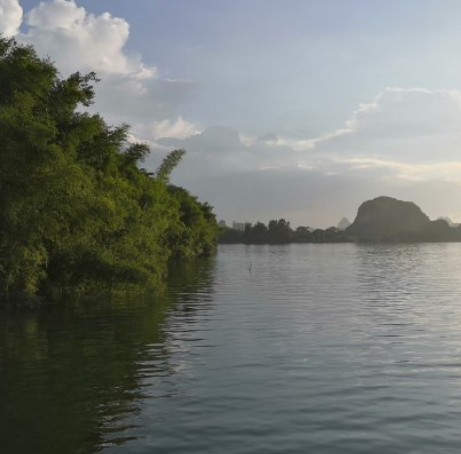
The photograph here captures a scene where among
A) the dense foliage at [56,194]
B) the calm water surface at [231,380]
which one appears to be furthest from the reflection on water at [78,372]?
the dense foliage at [56,194]

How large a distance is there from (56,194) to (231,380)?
17.0 m

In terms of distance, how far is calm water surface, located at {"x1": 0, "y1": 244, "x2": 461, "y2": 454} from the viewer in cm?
1222

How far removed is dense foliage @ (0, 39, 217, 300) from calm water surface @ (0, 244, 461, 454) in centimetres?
259

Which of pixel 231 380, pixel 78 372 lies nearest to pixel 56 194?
pixel 78 372

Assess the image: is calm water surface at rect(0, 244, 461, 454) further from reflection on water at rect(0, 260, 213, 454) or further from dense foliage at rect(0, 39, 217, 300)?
dense foliage at rect(0, 39, 217, 300)

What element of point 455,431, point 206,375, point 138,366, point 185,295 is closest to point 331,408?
point 455,431

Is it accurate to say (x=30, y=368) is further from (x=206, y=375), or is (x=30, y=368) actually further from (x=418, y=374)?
(x=418, y=374)

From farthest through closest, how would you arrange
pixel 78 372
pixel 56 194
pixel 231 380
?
pixel 56 194 → pixel 78 372 → pixel 231 380

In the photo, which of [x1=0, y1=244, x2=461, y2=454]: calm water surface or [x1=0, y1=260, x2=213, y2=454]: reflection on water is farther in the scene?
[x1=0, y1=260, x2=213, y2=454]: reflection on water

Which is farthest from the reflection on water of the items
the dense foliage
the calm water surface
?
the dense foliage

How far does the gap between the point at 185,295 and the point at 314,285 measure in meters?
14.3

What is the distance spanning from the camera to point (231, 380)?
1738 centimetres

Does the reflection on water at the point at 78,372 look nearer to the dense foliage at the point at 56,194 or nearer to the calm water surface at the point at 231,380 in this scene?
the calm water surface at the point at 231,380

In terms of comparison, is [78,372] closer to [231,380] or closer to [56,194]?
[231,380]
